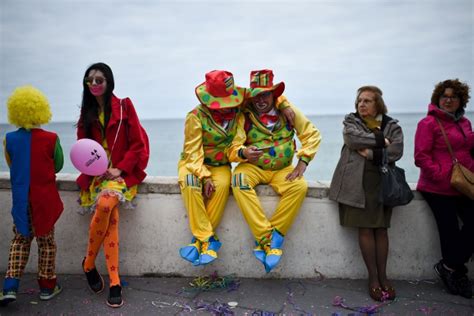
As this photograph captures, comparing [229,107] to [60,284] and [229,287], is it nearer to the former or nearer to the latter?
[229,287]

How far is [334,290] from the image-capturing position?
3299mm

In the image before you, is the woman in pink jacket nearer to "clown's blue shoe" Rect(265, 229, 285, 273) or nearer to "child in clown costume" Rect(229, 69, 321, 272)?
"child in clown costume" Rect(229, 69, 321, 272)

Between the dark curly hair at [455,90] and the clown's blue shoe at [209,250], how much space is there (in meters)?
2.21

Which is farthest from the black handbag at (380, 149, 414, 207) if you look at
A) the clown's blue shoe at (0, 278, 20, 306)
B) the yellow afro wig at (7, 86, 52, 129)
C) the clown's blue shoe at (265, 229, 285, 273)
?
the clown's blue shoe at (0, 278, 20, 306)

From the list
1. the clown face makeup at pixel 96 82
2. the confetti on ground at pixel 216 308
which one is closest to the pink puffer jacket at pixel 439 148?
the confetti on ground at pixel 216 308

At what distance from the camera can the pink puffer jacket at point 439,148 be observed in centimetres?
332

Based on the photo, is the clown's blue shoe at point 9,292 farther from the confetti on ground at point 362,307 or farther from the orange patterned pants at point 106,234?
the confetti on ground at point 362,307

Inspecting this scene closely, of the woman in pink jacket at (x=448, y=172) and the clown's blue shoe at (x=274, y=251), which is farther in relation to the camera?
the woman in pink jacket at (x=448, y=172)

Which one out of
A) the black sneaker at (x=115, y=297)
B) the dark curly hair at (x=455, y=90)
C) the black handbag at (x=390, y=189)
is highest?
the dark curly hair at (x=455, y=90)

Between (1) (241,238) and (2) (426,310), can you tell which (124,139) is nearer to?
(1) (241,238)

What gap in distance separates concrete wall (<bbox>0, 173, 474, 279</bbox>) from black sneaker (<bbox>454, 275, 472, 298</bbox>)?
0.94 ft

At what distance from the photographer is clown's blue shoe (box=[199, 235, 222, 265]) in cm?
310

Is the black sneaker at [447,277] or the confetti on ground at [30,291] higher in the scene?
the black sneaker at [447,277]

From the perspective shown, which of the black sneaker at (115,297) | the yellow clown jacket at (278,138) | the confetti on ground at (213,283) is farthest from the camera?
the yellow clown jacket at (278,138)
